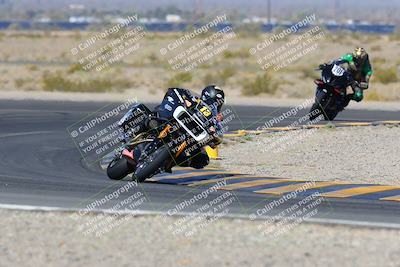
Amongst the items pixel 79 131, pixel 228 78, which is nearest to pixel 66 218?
pixel 79 131

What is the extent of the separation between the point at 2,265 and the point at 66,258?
0.61 meters

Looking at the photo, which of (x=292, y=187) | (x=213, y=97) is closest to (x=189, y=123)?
(x=213, y=97)

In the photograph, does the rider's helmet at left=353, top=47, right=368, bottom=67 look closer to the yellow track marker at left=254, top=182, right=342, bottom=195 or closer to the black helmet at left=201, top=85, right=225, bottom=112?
the yellow track marker at left=254, top=182, right=342, bottom=195

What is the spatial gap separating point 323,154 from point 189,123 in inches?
236

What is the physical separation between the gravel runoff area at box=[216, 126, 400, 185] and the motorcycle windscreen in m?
2.82

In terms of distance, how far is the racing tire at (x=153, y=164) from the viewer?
14.1m

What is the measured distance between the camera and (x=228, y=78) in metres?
43.4

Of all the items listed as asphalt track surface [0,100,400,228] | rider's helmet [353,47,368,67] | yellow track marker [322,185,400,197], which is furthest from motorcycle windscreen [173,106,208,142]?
rider's helmet [353,47,368,67]

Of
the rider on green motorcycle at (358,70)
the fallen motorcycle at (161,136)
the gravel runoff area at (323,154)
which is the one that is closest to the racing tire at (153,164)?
the fallen motorcycle at (161,136)

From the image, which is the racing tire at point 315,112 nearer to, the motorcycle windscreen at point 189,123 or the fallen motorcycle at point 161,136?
the fallen motorcycle at point 161,136

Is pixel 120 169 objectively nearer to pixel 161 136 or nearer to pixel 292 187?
pixel 161 136

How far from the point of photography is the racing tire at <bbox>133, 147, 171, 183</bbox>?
1411 centimetres

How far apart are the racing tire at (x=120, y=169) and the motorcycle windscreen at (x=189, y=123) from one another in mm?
1184

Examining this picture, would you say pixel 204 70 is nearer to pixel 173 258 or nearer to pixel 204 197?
pixel 204 197
